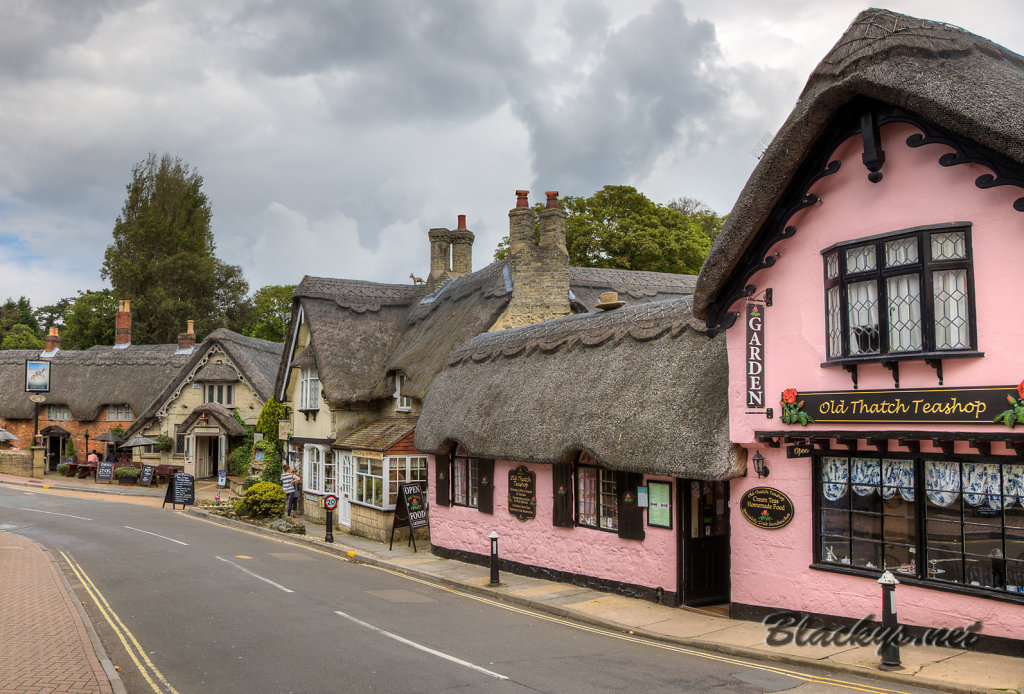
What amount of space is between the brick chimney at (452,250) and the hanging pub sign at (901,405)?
2205 cm

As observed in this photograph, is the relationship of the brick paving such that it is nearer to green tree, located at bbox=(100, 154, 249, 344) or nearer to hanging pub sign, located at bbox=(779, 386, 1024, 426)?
hanging pub sign, located at bbox=(779, 386, 1024, 426)

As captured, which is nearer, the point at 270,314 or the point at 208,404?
the point at 208,404

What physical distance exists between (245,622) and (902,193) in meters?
11.6

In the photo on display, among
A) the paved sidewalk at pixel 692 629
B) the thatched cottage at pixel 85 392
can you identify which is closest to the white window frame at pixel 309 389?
the paved sidewalk at pixel 692 629

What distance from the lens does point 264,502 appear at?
92.9 feet

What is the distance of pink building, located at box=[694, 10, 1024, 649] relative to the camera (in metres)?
9.83

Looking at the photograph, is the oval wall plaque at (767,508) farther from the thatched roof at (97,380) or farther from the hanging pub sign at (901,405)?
the thatched roof at (97,380)

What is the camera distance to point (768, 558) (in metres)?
12.3

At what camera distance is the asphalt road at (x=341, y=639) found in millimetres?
9414

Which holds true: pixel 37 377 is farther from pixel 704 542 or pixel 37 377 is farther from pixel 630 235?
pixel 704 542

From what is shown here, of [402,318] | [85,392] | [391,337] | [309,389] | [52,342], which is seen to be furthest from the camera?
[52,342]

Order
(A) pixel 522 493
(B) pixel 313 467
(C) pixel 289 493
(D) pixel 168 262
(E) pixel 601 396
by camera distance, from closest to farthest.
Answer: (E) pixel 601 396
(A) pixel 522 493
(C) pixel 289 493
(B) pixel 313 467
(D) pixel 168 262

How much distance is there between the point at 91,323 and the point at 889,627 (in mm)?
68132

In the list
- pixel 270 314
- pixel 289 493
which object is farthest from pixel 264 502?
pixel 270 314
